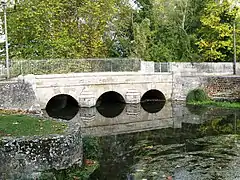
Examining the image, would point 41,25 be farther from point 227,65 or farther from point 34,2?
point 227,65

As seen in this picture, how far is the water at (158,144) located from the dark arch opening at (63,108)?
763mm

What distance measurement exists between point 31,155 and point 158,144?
765cm

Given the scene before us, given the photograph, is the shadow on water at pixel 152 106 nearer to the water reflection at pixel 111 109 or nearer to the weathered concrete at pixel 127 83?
the weathered concrete at pixel 127 83

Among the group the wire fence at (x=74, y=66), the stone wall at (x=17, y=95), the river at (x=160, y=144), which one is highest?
the wire fence at (x=74, y=66)

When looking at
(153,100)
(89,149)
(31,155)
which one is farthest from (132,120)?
(31,155)

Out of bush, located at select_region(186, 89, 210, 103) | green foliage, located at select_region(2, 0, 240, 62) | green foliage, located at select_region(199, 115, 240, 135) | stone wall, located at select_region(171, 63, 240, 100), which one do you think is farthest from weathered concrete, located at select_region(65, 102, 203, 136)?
green foliage, located at select_region(2, 0, 240, 62)

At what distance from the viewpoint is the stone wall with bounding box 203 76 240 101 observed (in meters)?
33.2

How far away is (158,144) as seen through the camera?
1952 cm

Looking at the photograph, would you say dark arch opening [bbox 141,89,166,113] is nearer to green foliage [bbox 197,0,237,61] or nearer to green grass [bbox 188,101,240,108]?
green grass [bbox 188,101,240,108]

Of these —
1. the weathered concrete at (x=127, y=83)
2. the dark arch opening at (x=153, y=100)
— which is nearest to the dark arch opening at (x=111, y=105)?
the weathered concrete at (x=127, y=83)

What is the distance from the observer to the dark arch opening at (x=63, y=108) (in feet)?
93.2

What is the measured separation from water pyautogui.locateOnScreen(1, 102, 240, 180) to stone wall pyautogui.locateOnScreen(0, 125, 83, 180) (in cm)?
40

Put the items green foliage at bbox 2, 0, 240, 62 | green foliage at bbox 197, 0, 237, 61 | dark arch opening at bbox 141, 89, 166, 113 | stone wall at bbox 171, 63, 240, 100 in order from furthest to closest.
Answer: green foliage at bbox 197, 0, 237, 61 → stone wall at bbox 171, 63, 240, 100 → green foliage at bbox 2, 0, 240, 62 → dark arch opening at bbox 141, 89, 166, 113

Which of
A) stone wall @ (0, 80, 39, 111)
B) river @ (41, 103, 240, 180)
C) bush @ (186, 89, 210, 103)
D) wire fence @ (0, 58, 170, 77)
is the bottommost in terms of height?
river @ (41, 103, 240, 180)
